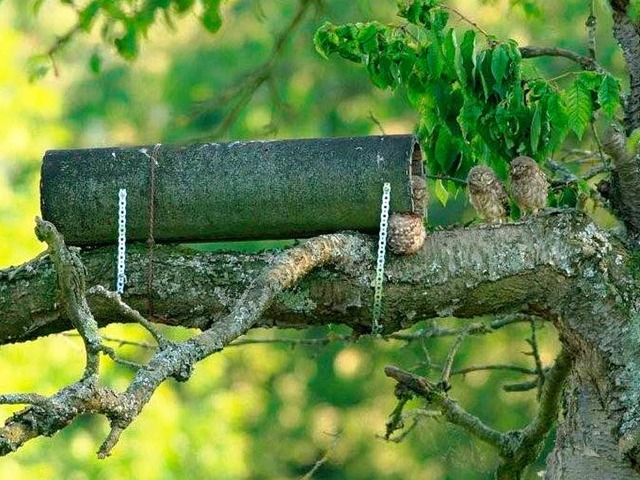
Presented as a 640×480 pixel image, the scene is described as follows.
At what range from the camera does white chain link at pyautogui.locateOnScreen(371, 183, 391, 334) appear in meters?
3.91

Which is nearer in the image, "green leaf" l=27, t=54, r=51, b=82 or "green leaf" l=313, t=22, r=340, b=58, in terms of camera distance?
"green leaf" l=313, t=22, r=340, b=58

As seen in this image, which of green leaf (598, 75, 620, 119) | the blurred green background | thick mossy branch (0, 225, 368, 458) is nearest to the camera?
thick mossy branch (0, 225, 368, 458)

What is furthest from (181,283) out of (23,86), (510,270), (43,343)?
(23,86)

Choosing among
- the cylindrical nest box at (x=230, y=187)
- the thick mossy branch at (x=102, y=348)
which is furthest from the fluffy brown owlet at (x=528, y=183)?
the thick mossy branch at (x=102, y=348)

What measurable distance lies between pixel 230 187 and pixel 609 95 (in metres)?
1.06

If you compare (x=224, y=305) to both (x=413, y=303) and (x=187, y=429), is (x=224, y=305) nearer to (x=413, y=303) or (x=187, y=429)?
(x=413, y=303)

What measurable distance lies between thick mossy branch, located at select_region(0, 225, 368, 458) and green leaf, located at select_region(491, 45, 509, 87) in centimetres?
70

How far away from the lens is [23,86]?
12.0 meters

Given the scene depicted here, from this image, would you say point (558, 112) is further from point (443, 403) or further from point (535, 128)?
point (443, 403)

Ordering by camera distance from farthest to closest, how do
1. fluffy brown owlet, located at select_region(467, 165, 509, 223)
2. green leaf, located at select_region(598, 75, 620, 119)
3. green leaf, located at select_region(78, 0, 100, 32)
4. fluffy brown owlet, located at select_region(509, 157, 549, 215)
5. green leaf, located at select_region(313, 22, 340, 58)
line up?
green leaf, located at select_region(78, 0, 100, 32), fluffy brown owlet, located at select_region(467, 165, 509, 223), fluffy brown owlet, located at select_region(509, 157, 549, 215), green leaf, located at select_region(313, 22, 340, 58), green leaf, located at select_region(598, 75, 620, 119)

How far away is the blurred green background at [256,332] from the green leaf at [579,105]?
8.19 feet

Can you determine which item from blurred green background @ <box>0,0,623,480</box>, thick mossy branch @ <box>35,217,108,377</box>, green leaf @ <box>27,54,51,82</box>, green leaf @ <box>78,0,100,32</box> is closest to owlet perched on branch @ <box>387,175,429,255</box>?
thick mossy branch @ <box>35,217,108,377</box>

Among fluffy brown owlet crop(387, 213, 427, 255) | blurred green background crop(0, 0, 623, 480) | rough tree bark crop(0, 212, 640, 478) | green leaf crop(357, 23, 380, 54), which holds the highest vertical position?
green leaf crop(357, 23, 380, 54)

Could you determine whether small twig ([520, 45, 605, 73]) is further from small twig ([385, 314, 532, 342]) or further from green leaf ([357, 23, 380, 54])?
small twig ([385, 314, 532, 342])
